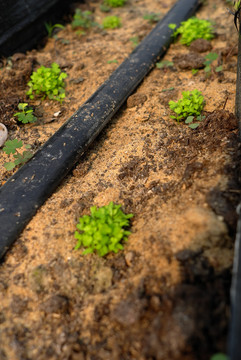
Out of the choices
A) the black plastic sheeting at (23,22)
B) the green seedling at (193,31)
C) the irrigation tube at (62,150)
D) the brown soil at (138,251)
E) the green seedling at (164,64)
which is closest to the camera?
the brown soil at (138,251)

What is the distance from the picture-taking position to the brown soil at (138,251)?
172 cm

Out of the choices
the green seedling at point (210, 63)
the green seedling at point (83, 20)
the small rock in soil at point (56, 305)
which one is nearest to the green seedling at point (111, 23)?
the green seedling at point (83, 20)

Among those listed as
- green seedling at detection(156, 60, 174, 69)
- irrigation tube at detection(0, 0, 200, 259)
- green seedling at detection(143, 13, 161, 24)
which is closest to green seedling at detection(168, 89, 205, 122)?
irrigation tube at detection(0, 0, 200, 259)

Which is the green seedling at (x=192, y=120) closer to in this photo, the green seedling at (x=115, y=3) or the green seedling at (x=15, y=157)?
the green seedling at (x=15, y=157)

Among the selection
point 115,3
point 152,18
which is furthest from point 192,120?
point 115,3

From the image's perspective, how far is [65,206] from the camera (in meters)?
2.60

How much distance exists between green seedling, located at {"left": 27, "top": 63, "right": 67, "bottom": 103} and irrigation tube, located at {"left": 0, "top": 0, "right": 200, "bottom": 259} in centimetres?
68

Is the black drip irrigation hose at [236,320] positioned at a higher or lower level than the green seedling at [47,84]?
lower

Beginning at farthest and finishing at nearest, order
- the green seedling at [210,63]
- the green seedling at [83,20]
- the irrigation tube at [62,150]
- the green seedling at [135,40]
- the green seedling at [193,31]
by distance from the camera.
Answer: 1. the green seedling at [83,20]
2. the green seedling at [135,40]
3. the green seedling at [193,31]
4. the green seedling at [210,63]
5. the irrigation tube at [62,150]

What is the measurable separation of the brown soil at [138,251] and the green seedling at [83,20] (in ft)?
8.12

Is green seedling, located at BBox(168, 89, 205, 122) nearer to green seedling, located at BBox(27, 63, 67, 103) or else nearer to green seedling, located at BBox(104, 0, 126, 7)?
green seedling, located at BBox(27, 63, 67, 103)

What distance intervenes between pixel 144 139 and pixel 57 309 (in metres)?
1.92

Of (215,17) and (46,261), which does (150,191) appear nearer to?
(46,261)

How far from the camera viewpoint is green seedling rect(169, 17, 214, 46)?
4465mm
